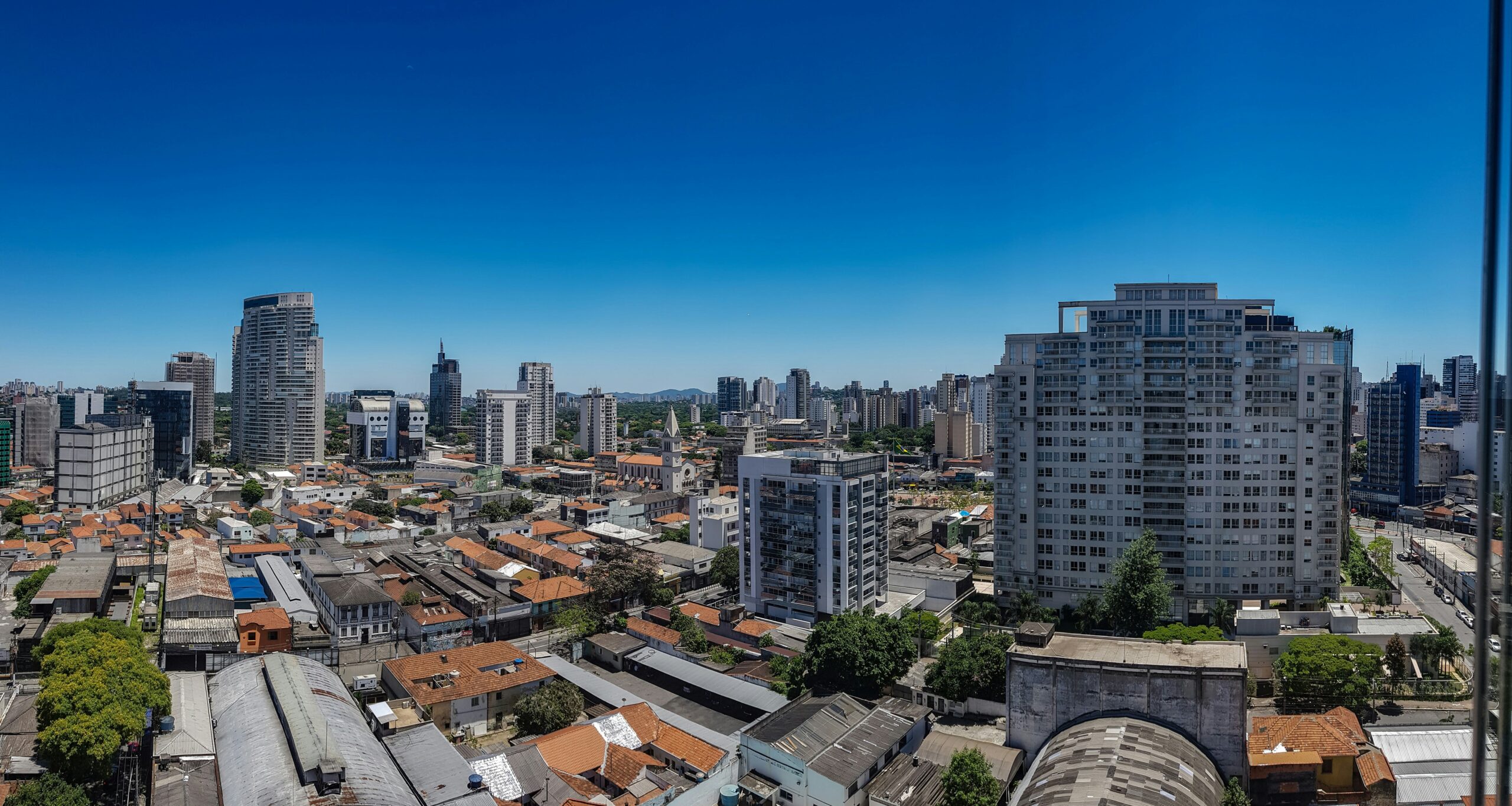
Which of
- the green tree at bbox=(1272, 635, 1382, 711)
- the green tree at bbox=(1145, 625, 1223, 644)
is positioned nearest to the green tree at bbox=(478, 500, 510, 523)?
the green tree at bbox=(1145, 625, 1223, 644)

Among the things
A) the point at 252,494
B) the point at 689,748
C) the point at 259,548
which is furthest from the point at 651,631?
the point at 252,494

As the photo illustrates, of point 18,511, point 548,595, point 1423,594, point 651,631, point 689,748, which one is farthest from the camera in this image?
point 18,511

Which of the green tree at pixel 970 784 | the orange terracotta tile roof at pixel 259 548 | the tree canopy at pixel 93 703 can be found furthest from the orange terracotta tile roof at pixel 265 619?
the green tree at pixel 970 784

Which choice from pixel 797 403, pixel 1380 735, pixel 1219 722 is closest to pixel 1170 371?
pixel 1380 735

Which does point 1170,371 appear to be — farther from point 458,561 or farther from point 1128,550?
point 458,561

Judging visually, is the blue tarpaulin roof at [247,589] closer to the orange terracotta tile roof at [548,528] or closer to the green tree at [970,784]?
the orange terracotta tile roof at [548,528]

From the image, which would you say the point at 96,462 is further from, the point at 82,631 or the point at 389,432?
the point at 82,631

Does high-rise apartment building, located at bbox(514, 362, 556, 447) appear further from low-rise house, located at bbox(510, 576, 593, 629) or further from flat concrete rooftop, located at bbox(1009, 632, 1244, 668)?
flat concrete rooftop, located at bbox(1009, 632, 1244, 668)
